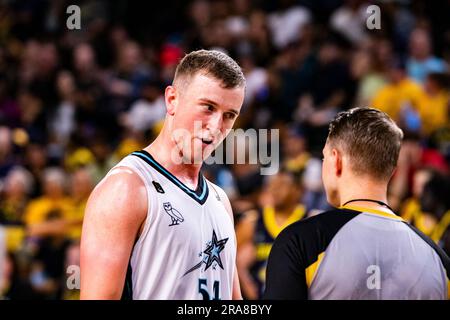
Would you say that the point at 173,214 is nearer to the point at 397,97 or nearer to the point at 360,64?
the point at 397,97

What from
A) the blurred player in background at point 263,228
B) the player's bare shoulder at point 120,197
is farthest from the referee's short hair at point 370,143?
the blurred player in background at point 263,228

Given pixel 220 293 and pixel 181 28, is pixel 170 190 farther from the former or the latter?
pixel 181 28

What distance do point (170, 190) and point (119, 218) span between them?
321mm

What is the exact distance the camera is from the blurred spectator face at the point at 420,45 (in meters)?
8.28

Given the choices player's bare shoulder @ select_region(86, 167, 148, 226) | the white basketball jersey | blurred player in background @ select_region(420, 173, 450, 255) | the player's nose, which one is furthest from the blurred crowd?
player's bare shoulder @ select_region(86, 167, 148, 226)

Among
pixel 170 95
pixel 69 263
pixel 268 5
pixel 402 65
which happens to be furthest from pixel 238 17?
pixel 170 95

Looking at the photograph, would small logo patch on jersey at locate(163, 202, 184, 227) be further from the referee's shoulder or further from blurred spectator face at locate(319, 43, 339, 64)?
blurred spectator face at locate(319, 43, 339, 64)

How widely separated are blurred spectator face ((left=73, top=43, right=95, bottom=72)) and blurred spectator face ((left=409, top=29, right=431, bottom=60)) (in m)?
4.42

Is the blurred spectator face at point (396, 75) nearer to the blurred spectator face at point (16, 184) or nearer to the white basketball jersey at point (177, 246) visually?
the blurred spectator face at point (16, 184)

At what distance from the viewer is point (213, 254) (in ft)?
9.47

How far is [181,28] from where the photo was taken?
1095cm

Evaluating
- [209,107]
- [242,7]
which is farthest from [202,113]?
[242,7]

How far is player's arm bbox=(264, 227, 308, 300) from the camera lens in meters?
2.46

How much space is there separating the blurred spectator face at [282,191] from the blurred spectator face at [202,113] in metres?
3.70
